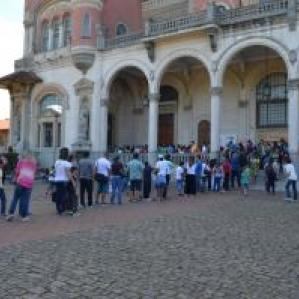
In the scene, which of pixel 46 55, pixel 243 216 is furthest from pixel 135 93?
pixel 243 216

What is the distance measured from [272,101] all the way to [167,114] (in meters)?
7.15

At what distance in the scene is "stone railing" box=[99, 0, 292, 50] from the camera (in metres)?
23.4

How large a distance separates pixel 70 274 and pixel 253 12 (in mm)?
19749

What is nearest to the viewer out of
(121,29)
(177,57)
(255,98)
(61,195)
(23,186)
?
(23,186)

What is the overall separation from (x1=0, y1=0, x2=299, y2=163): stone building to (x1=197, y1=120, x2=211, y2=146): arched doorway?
0.20 ft

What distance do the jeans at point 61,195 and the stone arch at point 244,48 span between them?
13.4m

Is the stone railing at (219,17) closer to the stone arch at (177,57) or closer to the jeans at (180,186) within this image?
the stone arch at (177,57)

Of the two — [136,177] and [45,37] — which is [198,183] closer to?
[136,177]

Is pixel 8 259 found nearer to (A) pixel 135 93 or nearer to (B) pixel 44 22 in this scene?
Result: (A) pixel 135 93

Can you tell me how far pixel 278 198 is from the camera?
17.9m

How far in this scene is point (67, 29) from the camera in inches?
1321

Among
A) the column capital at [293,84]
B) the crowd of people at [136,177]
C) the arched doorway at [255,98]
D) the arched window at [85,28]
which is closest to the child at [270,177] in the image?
the crowd of people at [136,177]

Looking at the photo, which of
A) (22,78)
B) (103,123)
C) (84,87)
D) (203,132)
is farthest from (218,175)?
(22,78)

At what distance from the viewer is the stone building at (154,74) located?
24.9m
